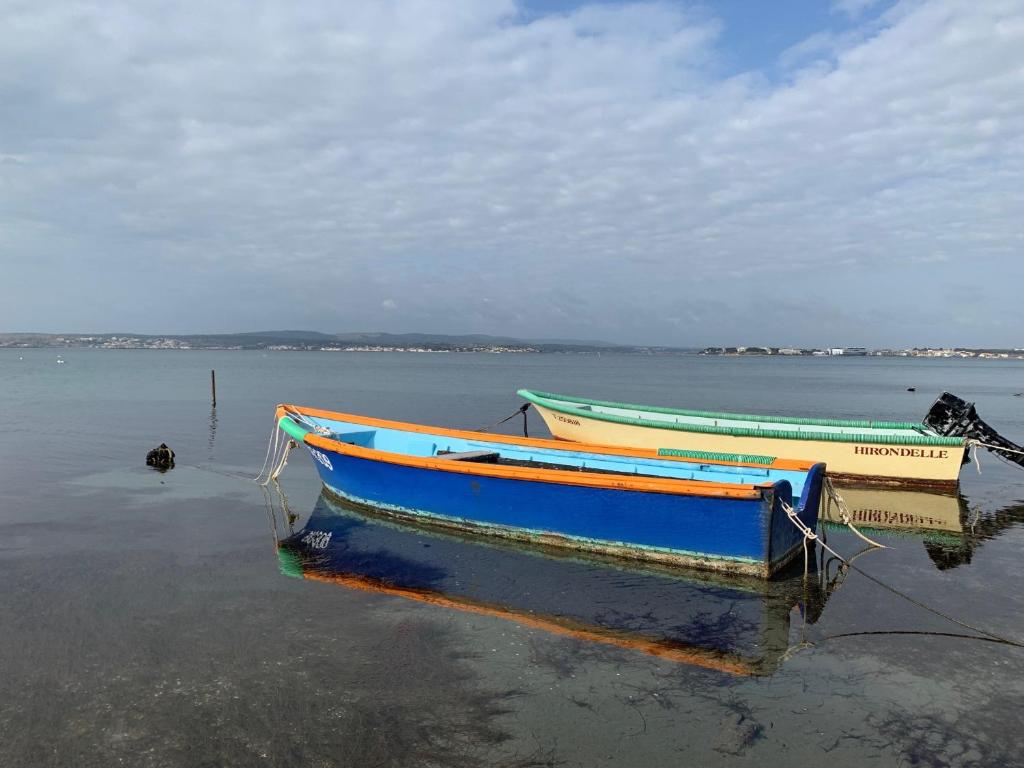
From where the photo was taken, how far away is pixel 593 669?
272 inches

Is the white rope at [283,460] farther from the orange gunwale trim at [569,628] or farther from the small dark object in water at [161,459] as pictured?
the orange gunwale trim at [569,628]

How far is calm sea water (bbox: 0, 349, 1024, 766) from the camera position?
5.63 metres

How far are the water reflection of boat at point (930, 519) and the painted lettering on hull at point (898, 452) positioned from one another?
0.81m

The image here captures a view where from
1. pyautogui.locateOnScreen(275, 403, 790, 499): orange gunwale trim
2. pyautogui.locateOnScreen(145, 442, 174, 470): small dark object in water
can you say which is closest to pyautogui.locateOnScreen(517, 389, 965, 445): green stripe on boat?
pyautogui.locateOnScreen(275, 403, 790, 499): orange gunwale trim

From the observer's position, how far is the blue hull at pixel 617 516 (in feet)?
31.2

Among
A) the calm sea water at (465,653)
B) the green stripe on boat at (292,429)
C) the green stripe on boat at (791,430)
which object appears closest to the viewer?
the calm sea water at (465,653)

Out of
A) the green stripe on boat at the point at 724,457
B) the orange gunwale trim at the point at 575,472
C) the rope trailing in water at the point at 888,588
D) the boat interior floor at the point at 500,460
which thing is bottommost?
the rope trailing in water at the point at 888,588

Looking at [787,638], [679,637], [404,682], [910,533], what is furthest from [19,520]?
[910,533]

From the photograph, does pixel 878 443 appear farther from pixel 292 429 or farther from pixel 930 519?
pixel 292 429

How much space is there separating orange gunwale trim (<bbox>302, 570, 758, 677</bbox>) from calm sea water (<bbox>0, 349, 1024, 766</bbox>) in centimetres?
4

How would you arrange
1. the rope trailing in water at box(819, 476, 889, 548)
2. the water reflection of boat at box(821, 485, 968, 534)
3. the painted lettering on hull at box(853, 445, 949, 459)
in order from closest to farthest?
the rope trailing in water at box(819, 476, 889, 548)
the water reflection of boat at box(821, 485, 968, 534)
the painted lettering on hull at box(853, 445, 949, 459)

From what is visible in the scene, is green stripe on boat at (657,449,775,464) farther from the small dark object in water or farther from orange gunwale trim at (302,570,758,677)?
the small dark object in water

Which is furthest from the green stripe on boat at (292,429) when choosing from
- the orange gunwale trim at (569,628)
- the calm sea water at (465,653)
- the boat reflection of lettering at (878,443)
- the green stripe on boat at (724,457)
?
the boat reflection of lettering at (878,443)

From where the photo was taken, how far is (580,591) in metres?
9.17
